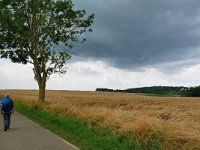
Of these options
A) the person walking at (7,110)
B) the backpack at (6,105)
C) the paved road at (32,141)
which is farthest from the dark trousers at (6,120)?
the paved road at (32,141)

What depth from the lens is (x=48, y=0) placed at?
45.2m

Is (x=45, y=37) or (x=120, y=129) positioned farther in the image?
(x=45, y=37)

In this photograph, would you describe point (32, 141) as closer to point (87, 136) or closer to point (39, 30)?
point (87, 136)

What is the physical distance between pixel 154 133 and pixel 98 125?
529 centimetres

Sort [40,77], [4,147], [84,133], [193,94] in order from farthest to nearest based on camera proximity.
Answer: [193,94] < [40,77] < [84,133] < [4,147]

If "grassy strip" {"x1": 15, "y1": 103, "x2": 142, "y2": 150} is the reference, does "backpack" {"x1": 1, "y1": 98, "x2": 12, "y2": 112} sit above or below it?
above

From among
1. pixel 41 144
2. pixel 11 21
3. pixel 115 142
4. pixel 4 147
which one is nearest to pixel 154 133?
pixel 115 142

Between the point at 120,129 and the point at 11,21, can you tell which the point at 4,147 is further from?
the point at 11,21

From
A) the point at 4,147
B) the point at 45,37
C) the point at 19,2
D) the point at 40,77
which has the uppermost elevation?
the point at 19,2

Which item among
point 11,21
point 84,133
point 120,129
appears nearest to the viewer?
point 120,129

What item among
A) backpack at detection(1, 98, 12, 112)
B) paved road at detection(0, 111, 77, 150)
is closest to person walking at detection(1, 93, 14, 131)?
backpack at detection(1, 98, 12, 112)

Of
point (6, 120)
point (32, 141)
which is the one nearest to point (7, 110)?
point (6, 120)

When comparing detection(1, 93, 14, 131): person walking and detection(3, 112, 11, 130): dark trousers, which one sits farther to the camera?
detection(1, 93, 14, 131): person walking

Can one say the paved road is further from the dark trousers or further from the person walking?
the person walking
